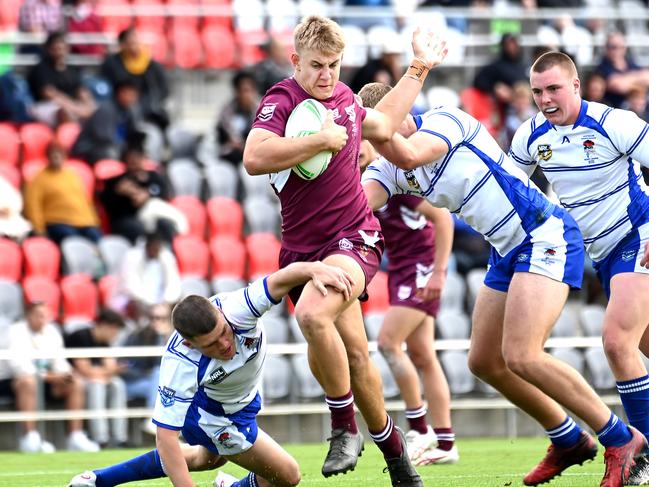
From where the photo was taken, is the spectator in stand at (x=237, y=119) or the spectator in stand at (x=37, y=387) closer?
the spectator in stand at (x=37, y=387)

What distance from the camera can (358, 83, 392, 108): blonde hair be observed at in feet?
26.9

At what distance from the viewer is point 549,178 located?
330 inches

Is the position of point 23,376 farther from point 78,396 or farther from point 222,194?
point 222,194

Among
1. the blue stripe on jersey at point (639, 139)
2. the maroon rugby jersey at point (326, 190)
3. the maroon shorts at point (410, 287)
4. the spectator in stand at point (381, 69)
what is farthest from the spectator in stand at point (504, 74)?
the maroon rugby jersey at point (326, 190)

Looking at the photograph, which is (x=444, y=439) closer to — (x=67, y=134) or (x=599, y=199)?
(x=599, y=199)

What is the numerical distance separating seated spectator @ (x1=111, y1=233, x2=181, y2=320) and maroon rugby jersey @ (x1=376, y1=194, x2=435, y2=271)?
4009mm

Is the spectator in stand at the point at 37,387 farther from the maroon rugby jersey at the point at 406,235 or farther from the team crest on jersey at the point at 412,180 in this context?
the team crest on jersey at the point at 412,180

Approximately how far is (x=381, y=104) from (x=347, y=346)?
1412 mm

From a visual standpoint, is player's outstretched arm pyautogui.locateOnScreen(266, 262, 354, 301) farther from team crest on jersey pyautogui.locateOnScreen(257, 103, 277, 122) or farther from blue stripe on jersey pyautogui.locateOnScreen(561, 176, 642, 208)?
blue stripe on jersey pyautogui.locateOnScreen(561, 176, 642, 208)

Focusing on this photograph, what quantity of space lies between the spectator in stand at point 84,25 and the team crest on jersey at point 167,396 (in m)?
11.0

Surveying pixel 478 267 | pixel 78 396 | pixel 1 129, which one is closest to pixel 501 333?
pixel 78 396

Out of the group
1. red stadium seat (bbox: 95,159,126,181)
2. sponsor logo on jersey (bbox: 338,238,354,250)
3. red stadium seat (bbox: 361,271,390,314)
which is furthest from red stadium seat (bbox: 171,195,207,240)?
sponsor logo on jersey (bbox: 338,238,354,250)

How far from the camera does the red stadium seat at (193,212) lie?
51.1 ft

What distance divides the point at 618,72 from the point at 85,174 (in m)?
7.39
